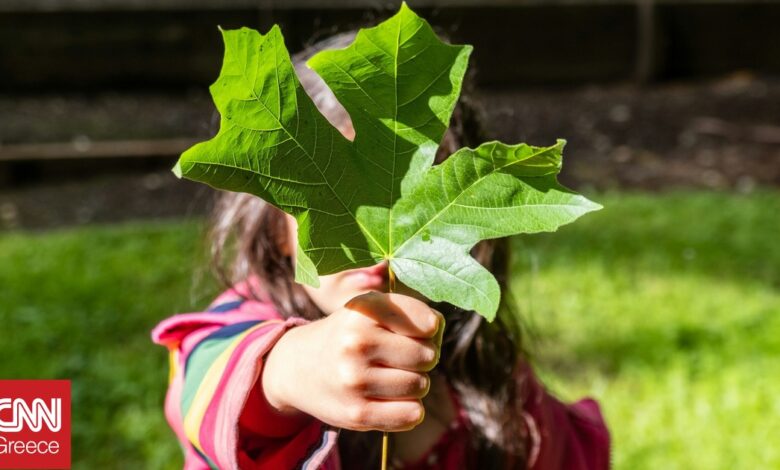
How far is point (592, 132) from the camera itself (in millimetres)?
5336

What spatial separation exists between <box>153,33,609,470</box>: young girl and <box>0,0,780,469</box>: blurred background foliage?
0.84 ft

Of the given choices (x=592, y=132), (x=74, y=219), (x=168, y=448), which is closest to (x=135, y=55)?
(x=74, y=219)

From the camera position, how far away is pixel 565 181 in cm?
440

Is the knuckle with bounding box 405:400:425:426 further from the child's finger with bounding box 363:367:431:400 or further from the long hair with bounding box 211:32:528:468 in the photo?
the long hair with bounding box 211:32:528:468

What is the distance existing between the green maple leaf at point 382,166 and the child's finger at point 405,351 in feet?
0.17

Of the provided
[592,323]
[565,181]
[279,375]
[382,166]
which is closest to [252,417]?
[279,375]

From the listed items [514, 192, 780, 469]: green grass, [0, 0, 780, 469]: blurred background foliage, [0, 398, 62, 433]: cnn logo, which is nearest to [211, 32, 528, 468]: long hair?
[0, 0, 780, 469]: blurred background foliage

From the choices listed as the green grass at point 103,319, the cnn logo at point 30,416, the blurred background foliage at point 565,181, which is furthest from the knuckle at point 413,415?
the green grass at point 103,319

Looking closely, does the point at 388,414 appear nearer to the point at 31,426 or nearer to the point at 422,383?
the point at 422,383

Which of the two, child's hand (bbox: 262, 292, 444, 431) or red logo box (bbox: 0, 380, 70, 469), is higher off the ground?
child's hand (bbox: 262, 292, 444, 431)

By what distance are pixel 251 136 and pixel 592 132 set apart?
4849mm

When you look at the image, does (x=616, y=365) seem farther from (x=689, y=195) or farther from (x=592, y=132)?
(x=592, y=132)

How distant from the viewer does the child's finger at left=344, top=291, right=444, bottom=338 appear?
698 mm

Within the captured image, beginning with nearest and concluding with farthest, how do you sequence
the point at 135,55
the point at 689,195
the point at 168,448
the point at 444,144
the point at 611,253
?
the point at 444,144, the point at 168,448, the point at 611,253, the point at 689,195, the point at 135,55
